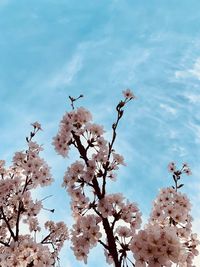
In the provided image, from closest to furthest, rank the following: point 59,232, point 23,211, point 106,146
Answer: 1. point 106,146
2. point 23,211
3. point 59,232

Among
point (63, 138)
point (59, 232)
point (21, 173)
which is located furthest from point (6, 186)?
point (63, 138)

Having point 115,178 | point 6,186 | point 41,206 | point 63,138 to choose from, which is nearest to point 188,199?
point 115,178

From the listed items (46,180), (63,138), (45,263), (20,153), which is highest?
(20,153)

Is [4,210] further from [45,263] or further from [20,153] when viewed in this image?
[45,263]

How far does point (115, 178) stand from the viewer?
7.35 m

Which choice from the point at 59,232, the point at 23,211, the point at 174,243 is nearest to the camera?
the point at 174,243

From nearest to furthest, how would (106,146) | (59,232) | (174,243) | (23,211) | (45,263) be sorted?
(174,243), (106,146), (45,263), (23,211), (59,232)

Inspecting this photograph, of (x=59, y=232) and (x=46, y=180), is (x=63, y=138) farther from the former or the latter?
(x=59, y=232)

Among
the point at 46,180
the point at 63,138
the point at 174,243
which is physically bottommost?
the point at 174,243

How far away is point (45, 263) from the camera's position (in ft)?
29.5

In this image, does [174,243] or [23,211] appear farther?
[23,211]

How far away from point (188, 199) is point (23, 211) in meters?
4.65

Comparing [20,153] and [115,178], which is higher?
[20,153]

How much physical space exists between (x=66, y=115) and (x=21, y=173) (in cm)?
429
